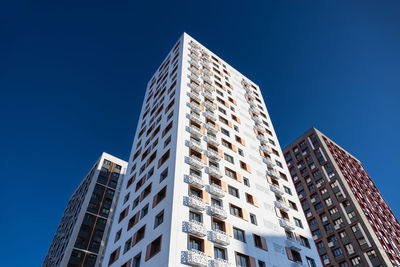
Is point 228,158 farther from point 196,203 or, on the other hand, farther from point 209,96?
point 209,96

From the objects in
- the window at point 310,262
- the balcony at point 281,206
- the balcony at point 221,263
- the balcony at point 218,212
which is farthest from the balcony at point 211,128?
the window at point 310,262

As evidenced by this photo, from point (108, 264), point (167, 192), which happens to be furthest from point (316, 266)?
point (108, 264)

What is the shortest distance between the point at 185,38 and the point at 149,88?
1255 centimetres

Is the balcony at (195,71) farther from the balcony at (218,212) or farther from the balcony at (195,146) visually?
the balcony at (218,212)

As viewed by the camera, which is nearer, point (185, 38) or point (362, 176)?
point (185, 38)

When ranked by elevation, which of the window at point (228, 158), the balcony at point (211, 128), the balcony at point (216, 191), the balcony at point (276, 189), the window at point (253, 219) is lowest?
the window at point (253, 219)

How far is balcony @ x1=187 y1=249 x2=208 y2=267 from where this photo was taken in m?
23.0

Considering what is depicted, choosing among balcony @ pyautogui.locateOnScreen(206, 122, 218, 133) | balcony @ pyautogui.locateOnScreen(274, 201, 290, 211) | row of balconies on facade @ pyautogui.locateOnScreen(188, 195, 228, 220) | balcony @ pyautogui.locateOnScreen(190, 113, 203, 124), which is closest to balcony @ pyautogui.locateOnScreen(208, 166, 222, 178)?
row of balconies on facade @ pyautogui.locateOnScreen(188, 195, 228, 220)

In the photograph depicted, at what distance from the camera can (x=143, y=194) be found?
111 ft

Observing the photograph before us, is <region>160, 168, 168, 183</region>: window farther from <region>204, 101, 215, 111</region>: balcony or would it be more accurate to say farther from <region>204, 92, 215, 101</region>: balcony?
<region>204, 92, 215, 101</region>: balcony

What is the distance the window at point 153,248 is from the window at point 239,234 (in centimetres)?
757

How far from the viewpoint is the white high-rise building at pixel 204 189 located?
85.6 feet

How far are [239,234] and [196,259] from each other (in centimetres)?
723

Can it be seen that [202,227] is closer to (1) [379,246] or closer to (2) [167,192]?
(2) [167,192]
